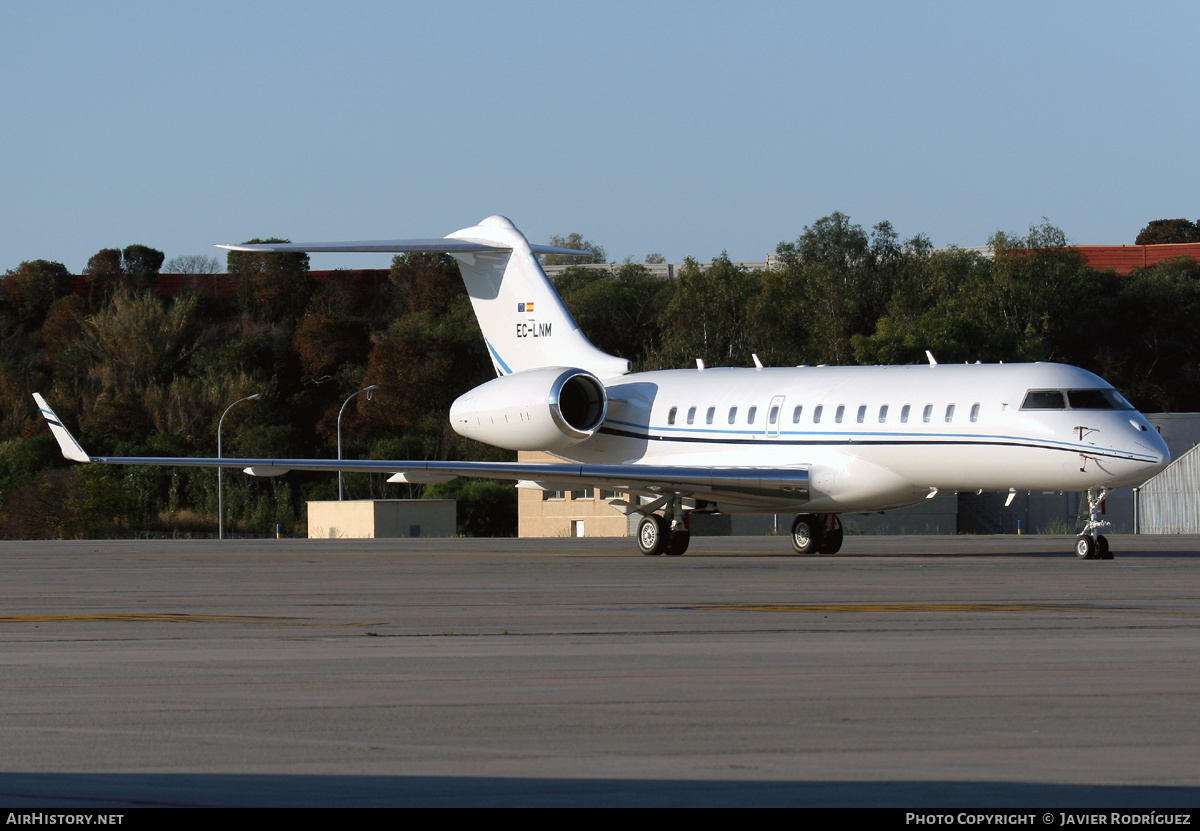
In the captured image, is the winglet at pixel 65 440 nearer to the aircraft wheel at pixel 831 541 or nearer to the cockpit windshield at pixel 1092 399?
the aircraft wheel at pixel 831 541

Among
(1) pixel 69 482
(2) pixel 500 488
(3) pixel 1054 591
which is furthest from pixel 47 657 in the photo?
(2) pixel 500 488

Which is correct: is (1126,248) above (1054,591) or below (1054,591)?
above

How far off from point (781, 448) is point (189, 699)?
63.7 feet

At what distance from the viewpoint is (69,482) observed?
65000mm

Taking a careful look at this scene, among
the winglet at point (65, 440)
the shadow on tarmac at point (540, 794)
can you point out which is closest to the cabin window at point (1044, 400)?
the winglet at point (65, 440)

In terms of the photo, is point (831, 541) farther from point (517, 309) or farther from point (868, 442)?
point (517, 309)

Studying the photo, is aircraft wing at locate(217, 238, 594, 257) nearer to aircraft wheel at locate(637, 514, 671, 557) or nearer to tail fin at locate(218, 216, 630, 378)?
tail fin at locate(218, 216, 630, 378)

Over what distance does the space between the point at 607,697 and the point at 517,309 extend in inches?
970

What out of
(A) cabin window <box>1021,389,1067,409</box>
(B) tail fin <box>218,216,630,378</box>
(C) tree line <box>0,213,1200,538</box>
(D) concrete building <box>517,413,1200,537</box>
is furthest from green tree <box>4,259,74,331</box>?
(A) cabin window <box>1021,389,1067,409</box>

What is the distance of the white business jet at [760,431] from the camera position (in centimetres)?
2470

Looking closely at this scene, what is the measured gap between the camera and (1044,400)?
81.4 feet

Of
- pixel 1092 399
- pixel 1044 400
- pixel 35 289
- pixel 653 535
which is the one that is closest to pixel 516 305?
pixel 653 535
